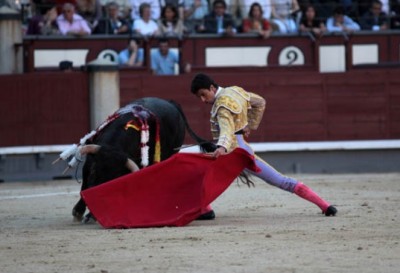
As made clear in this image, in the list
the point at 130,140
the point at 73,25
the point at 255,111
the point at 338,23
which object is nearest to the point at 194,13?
the point at 73,25

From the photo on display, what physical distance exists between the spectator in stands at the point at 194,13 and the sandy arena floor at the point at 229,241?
4676mm

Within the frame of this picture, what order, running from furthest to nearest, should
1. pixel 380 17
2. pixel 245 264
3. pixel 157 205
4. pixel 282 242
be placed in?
pixel 380 17 < pixel 157 205 < pixel 282 242 < pixel 245 264

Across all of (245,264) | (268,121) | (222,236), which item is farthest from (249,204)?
(268,121)

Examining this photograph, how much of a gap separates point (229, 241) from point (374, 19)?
364 inches

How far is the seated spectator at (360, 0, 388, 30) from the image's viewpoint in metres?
16.9

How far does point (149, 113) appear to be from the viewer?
9.95 meters

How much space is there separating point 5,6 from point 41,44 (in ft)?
2.08

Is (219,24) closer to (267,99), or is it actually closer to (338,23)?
(267,99)

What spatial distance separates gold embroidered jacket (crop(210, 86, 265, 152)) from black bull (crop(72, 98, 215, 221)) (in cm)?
49

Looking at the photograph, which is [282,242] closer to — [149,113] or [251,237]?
[251,237]

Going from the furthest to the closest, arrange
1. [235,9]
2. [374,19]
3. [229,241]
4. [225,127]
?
[374,19] < [235,9] < [225,127] < [229,241]

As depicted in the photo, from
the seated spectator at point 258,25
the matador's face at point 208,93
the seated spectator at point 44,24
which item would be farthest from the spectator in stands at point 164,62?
the matador's face at point 208,93

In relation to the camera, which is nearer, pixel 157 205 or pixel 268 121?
pixel 157 205

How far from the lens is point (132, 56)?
16.0 meters
